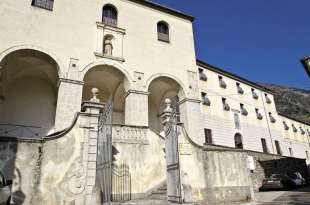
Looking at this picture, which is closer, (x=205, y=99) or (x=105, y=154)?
(x=105, y=154)

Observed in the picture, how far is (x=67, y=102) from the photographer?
12211 mm

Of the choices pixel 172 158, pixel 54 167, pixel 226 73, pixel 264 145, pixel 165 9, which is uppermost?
pixel 165 9

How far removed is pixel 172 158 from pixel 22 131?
34.1 feet

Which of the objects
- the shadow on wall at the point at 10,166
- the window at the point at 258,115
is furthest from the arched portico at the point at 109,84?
the window at the point at 258,115

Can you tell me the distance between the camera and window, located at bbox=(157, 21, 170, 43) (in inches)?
668

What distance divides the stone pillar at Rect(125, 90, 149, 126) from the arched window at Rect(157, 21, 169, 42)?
15.6 feet

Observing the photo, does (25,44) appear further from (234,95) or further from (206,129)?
(234,95)

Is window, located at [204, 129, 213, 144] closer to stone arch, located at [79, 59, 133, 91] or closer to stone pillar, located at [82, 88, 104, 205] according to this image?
stone arch, located at [79, 59, 133, 91]

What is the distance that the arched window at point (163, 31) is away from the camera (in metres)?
17.0

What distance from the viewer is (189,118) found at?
598 inches

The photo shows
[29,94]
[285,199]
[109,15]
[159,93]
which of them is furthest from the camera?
[159,93]

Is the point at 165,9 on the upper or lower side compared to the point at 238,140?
upper

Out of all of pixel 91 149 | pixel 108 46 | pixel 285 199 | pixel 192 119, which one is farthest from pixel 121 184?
pixel 108 46

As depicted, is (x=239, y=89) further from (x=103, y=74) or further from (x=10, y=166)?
(x=10, y=166)
